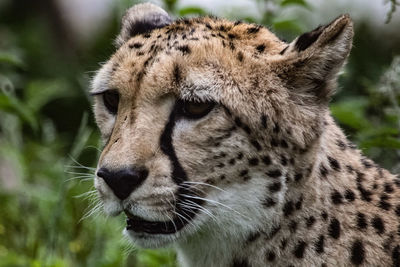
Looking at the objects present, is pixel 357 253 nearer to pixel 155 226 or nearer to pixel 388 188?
pixel 388 188

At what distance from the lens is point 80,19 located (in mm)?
17578

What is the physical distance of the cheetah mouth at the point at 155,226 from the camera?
446 cm

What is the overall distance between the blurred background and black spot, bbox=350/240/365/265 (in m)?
0.92

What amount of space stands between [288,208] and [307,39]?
87 cm

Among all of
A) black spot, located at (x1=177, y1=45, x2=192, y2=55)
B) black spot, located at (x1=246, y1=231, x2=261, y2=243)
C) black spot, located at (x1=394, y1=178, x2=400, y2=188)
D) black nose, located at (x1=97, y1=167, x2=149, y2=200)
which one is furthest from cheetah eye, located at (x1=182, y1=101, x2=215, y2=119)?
black spot, located at (x1=394, y1=178, x2=400, y2=188)

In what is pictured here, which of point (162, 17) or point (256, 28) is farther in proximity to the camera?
point (162, 17)

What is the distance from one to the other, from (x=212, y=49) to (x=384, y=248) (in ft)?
4.47

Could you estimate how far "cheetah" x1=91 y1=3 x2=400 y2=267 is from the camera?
14.4 feet

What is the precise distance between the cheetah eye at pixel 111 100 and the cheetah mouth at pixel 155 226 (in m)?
0.68

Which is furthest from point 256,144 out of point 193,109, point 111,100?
point 111,100

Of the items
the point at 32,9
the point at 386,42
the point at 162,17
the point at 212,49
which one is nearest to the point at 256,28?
the point at 212,49

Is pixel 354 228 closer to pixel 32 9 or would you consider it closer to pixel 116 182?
pixel 116 182

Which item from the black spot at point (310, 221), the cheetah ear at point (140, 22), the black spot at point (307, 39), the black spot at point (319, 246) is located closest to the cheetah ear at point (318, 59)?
the black spot at point (307, 39)

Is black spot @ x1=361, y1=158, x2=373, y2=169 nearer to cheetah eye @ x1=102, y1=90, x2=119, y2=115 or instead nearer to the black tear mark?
the black tear mark
